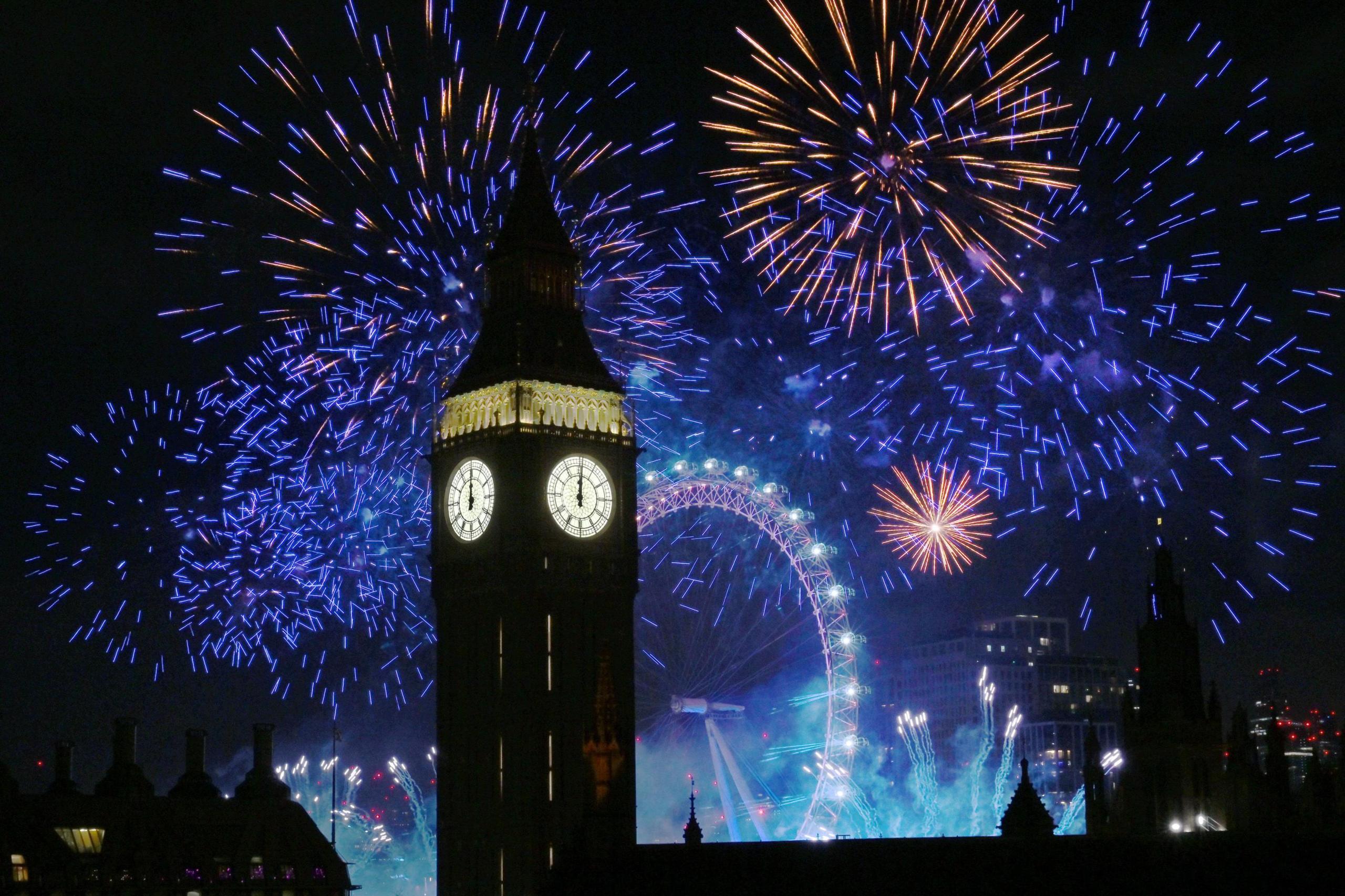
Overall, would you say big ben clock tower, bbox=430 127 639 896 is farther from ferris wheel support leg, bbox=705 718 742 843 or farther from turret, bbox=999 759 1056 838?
turret, bbox=999 759 1056 838

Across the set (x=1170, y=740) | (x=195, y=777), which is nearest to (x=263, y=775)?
(x=195, y=777)

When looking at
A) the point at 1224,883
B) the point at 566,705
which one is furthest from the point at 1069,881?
the point at 566,705

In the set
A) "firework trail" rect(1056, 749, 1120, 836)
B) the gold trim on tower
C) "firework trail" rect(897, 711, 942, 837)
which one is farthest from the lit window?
"firework trail" rect(1056, 749, 1120, 836)

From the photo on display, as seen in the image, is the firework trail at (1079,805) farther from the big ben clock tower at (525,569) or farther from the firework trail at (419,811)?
the firework trail at (419,811)

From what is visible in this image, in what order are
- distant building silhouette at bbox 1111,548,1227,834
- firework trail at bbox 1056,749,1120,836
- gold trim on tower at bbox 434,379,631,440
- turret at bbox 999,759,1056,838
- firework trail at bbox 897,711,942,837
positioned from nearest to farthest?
turret at bbox 999,759,1056,838 < gold trim on tower at bbox 434,379,631,440 < distant building silhouette at bbox 1111,548,1227,834 < firework trail at bbox 1056,749,1120,836 < firework trail at bbox 897,711,942,837

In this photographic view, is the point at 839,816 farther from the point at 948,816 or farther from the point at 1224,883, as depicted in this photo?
the point at 1224,883
